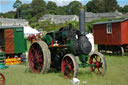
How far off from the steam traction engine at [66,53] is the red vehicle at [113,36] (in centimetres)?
868

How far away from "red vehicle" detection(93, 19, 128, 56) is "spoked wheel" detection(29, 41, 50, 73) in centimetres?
891

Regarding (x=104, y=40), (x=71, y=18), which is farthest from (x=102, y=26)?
(x=71, y=18)

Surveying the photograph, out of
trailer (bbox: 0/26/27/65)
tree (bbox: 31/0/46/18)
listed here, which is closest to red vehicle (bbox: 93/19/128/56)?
trailer (bbox: 0/26/27/65)

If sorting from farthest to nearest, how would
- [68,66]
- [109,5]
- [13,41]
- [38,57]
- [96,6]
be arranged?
[96,6] < [109,5] < [13,41] < [38,57] < [68,66]

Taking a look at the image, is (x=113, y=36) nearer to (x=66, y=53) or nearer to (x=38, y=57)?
(x=66, y=53)

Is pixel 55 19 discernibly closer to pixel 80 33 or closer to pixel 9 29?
pixel 9 29

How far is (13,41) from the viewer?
1574 cm

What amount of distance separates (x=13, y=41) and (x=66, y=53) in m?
7.49

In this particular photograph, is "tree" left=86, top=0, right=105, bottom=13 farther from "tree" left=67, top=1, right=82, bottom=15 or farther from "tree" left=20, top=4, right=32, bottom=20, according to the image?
"tree" left=20, top=4, right=32, bottom=20

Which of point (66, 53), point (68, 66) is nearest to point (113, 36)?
point (66, 53)

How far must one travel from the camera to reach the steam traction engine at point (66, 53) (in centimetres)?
820

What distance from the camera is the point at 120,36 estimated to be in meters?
17.4

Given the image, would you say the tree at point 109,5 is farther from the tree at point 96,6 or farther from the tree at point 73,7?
the tree at point 73,7

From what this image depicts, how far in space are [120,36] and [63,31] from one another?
920cm
